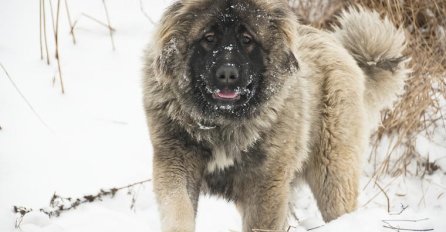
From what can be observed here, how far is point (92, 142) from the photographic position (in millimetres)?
5070

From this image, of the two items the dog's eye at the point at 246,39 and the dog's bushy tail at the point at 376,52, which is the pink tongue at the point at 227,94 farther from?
the dog's bushy tail at the point at 376,52

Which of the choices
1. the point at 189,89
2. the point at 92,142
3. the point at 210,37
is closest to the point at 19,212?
the point at 92,142

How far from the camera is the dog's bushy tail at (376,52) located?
4492 millimetres

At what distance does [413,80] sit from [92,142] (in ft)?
10.4

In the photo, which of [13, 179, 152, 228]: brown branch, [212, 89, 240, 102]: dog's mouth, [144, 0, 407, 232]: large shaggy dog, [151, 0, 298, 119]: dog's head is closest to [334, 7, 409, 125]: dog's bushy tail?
[144, 0, 407, 232]: large shaggy dog

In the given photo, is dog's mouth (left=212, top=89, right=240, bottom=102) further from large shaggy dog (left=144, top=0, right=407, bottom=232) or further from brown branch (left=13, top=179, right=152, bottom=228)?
brown branch (left=13, top=179, right=152, bottom=228)

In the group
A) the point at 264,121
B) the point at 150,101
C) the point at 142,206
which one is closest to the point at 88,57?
the point at 142,206

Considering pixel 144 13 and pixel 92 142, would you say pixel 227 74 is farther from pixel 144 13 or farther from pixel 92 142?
pixel 144 13

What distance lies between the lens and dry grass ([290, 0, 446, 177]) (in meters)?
5.77

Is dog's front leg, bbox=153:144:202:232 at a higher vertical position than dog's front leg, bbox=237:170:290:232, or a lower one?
higher

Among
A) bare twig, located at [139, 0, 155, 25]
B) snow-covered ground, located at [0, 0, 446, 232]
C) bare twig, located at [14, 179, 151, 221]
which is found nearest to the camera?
bare twig, located at [14, 179, 151, 221]

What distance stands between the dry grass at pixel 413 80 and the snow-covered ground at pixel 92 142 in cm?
18

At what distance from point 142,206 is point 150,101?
1269mm

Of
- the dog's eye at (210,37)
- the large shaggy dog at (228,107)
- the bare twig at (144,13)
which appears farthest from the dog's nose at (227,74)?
the bare twig at (144,13)
